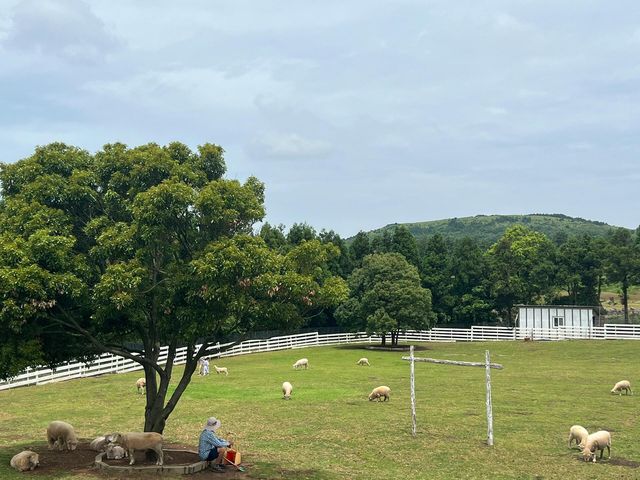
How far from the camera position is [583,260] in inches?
2805

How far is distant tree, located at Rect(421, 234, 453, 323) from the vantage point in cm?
6838

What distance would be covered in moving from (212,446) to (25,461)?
162 inches

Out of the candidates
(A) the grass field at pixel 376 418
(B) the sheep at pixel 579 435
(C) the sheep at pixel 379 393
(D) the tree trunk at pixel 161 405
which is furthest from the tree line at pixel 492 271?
(D) the tree trunk at pixel 161 405

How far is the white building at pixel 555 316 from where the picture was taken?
5859 centimetres

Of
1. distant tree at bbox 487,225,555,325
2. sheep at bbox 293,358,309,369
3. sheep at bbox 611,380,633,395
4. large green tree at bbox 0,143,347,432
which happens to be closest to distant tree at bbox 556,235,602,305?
distant tree at bbox 487,225,555,325

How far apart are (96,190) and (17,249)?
8.89ft

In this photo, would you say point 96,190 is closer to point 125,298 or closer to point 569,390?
point 125,298

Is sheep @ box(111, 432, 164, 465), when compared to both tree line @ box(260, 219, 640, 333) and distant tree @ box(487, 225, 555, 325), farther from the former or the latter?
distant tree @ box(487, 225, 555, 325)

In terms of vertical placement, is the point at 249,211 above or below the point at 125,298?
above

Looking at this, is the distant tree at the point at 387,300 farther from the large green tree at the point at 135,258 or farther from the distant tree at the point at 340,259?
the large green tree at the point at 135,258

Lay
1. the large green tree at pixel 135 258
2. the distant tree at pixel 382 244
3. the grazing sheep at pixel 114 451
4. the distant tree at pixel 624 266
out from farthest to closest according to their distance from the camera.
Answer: the distant tree at pixel 382 244, the distant tree at pixel 624 266, the grazing sheep at pixel 114 451, the large green tree at pixel 135 258

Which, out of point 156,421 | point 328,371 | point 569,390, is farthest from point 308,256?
point 328,371

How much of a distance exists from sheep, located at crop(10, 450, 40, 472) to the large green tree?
214cm

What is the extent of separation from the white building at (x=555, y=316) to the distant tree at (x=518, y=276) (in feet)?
25.6
